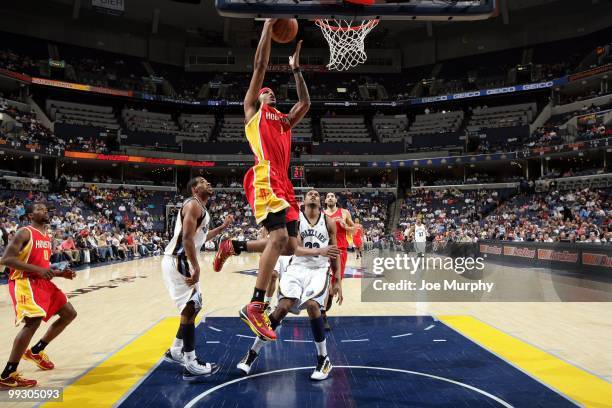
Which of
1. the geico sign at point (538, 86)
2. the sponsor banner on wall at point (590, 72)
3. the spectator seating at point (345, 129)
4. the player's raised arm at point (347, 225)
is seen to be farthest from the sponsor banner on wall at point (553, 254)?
the spectator seating at point (345, 129)

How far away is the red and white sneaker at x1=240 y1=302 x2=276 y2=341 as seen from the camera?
3.69 meters

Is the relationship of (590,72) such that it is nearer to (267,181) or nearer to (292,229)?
(292,229)

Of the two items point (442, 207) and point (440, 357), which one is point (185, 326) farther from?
point (442, 207)

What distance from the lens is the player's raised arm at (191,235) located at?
433cm

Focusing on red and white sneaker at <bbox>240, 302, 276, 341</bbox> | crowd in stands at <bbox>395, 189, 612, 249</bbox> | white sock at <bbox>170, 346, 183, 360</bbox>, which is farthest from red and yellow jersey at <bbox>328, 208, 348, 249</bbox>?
crowd in stands at <bbox>395, 189, 612, 249</bbox>

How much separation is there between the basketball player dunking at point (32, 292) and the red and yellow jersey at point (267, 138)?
2.25 metres

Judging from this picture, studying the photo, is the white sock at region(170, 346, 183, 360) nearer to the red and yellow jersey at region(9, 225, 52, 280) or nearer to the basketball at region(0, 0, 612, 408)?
the basketball at region(0, 0, 612, 408)

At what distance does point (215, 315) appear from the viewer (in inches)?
298

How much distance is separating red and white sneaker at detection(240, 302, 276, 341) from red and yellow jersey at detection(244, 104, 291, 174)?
47.1 inches

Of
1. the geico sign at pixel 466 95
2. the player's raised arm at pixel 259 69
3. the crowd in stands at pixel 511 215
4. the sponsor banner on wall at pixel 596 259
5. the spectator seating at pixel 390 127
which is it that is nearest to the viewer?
the player's raised arm at pixel 259 69

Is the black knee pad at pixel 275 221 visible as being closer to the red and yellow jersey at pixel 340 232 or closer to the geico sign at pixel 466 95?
the red and yellow jersey at pixel 340 232

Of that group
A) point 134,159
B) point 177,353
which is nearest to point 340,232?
point 177,353

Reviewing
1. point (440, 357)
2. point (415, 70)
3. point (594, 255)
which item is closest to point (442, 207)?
point (415, 70)

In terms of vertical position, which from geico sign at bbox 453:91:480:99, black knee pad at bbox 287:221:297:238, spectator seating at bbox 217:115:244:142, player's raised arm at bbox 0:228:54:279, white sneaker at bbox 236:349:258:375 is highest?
geico sign at bbox 453:91:480:99
